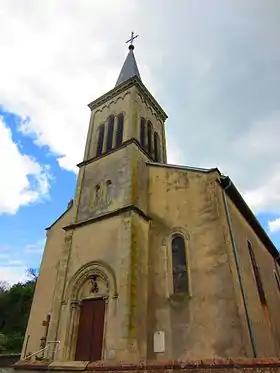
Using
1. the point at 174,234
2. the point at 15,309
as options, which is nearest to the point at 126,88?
the point at 174,234

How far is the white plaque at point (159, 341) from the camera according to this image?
9.15m

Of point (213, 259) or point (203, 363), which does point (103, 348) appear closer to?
point (213, 259)

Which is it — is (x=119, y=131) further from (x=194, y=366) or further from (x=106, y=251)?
(x=194, y=366)

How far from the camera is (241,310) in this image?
8.52 meters

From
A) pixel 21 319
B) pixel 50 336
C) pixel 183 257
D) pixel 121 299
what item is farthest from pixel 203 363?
pixel 21 319

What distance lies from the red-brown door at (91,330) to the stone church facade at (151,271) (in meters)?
0.03

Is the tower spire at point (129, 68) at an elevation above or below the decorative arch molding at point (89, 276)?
above

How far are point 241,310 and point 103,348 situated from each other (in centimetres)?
459

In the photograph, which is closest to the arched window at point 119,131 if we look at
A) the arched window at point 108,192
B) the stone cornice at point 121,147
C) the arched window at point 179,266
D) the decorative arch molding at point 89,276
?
the stone cornice at point 121,147

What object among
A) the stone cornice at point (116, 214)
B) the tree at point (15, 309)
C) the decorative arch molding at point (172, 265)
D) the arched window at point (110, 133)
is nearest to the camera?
the decorative arch molding at point (172, 265)

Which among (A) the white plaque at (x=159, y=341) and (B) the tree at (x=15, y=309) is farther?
(B) the tree at (x=15, y=309)

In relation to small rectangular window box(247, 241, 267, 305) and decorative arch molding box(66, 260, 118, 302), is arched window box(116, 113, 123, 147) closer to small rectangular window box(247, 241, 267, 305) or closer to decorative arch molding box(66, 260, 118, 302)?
decorative arch molding box(66, 260, 118, 302)

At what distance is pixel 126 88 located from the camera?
1697 centimetres

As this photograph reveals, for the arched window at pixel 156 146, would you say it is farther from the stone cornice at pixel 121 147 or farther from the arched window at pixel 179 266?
the arched window at pixel 179 266
